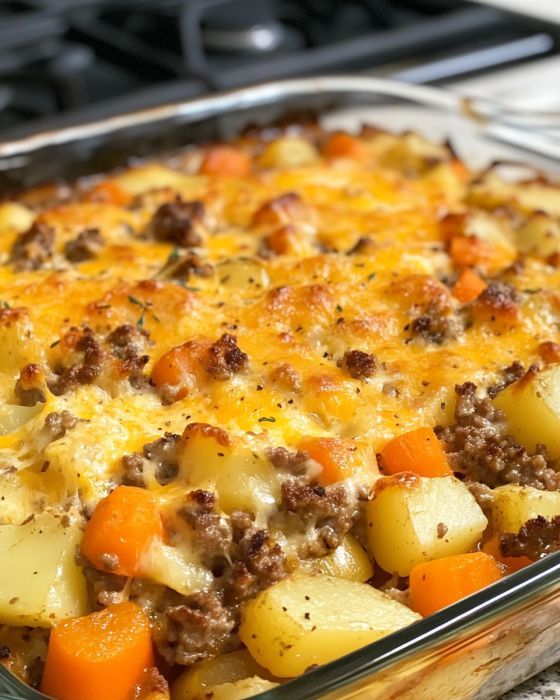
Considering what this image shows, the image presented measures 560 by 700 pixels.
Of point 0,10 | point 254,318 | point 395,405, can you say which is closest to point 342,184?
point 254,318

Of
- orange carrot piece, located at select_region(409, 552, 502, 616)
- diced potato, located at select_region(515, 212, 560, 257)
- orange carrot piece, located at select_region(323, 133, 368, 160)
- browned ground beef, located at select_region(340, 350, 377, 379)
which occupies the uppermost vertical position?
orange carrot piece, located at select_region(323, 133, 368, 160)

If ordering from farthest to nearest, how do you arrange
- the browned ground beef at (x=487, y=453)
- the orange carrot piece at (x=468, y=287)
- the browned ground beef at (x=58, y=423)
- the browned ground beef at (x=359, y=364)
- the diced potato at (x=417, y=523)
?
the orange carrot piece at (x=468, y=287)
the browned ground beef at (x=359, y=364)
the browned ground beef at (x=487, y=453)
the browned ground beef at (x=58, y=423)
the diced potato at (x=417, y=523)

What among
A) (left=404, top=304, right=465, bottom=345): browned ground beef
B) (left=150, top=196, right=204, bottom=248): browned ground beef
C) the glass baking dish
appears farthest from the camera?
the glass baking dish

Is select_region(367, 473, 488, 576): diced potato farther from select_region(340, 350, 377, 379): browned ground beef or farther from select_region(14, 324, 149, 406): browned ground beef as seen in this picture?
select_region(14, 324, 149, 406): browned ground beef

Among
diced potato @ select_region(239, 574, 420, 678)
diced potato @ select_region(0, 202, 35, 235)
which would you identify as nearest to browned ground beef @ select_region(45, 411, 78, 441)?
diced potato @ select_region(239, 574, 420, 678)

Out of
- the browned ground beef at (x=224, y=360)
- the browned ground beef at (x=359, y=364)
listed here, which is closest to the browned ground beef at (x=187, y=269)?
the browned ground beef at (x=224, y=360)

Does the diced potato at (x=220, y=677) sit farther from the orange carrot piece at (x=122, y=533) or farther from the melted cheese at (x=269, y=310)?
the melted cheese at (x=269, y=310)
